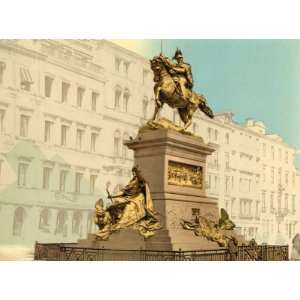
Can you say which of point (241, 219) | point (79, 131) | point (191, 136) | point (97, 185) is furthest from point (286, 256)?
point (79, 131)

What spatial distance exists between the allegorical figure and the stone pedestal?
10.1 inches

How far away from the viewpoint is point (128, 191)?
11.3 meters

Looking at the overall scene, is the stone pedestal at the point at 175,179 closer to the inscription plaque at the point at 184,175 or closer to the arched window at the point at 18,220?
the inscription plaque at the point at 184,175

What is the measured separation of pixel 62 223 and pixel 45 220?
1.59ft

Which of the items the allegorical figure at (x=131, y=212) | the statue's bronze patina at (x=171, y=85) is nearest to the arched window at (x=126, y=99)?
the statue's bronze patina at (x=171, y=85)

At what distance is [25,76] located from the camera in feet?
47.1

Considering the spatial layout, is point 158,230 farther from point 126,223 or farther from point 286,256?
point 286,256

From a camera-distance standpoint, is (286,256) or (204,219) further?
(286,256)

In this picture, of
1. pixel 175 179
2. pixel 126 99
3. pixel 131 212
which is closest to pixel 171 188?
pixel 175 179

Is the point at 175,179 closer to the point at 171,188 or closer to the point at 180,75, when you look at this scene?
the point at 171,188

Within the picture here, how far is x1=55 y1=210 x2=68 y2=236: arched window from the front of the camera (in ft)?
47.1

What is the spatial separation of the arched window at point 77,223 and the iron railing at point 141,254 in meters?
1.93
